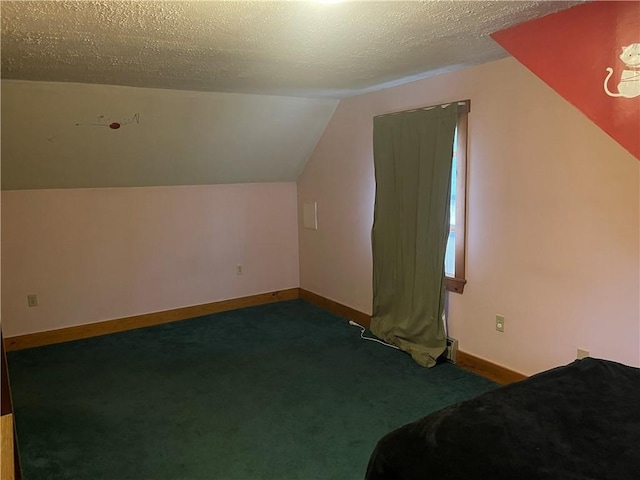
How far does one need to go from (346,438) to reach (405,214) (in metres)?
1.77

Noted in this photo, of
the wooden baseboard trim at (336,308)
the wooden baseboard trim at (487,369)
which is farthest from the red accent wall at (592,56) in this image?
Answer: the wooden baseboard trim at (336,308)

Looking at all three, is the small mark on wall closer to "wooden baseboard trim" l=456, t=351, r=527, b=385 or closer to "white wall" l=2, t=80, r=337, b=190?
"white wall" l=2, t=80, r=337, b=190

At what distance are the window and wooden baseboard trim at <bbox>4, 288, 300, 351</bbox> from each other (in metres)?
2.32

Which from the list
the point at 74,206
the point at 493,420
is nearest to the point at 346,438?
the point at 493,420

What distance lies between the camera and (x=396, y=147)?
3.69 metres

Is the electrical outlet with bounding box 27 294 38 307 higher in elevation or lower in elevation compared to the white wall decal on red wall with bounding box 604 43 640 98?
lower

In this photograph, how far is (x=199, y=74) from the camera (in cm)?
307

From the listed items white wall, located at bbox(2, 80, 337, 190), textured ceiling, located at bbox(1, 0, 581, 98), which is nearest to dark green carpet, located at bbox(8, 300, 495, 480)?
white wall, located at bbox(2, 80, 337, 190)

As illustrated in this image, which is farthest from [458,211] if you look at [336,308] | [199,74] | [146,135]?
[146,135]

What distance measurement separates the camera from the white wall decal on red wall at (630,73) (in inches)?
71.6

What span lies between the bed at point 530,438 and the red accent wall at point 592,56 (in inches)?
38.3

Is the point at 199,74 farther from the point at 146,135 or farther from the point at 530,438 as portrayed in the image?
the point at 530,438

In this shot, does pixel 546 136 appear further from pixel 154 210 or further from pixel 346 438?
pixel 154 210

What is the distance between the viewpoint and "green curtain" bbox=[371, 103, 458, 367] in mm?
3361
